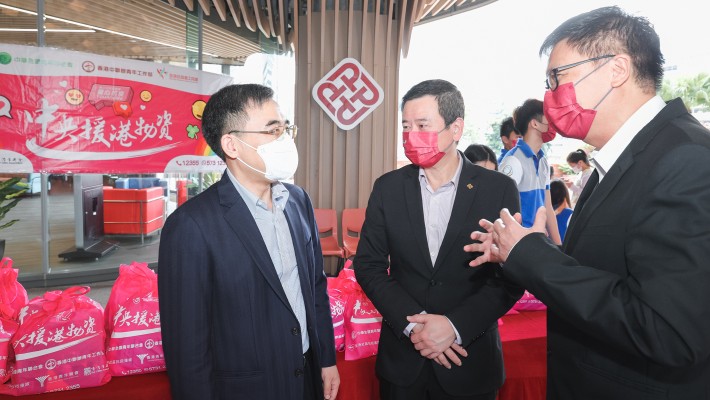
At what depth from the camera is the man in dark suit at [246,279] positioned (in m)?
1.35

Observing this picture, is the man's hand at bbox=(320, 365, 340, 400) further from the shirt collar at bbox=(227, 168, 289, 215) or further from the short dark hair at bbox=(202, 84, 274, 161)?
the short dark hair at bbox=(202, 84, 274, 161)

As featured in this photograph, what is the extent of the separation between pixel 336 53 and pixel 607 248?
4652mm

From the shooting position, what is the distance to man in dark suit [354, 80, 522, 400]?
5.24 ft

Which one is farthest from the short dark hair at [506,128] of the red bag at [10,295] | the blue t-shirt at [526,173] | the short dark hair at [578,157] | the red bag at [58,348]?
the short dark hair at [578,157]

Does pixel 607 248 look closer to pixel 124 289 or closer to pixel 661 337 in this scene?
pixel 661 337

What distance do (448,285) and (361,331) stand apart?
1.73ft

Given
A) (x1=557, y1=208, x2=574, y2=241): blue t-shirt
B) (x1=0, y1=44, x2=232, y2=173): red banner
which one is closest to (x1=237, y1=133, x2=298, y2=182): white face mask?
(x1=557, y1=208, x2=574, y2=241): blue t-shirt

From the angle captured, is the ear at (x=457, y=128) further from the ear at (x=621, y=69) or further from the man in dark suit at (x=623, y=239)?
the ear at (x=621, y=69)

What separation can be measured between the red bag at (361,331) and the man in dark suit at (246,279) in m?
0.24

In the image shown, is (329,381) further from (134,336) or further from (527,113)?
(527,113)

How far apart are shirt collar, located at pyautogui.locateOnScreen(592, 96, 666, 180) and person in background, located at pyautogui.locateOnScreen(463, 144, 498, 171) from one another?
2.30 m

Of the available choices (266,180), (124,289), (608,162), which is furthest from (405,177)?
(124,289)

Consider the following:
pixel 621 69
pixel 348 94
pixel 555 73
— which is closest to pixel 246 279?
pixel 555 73

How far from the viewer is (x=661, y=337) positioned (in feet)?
2.96
